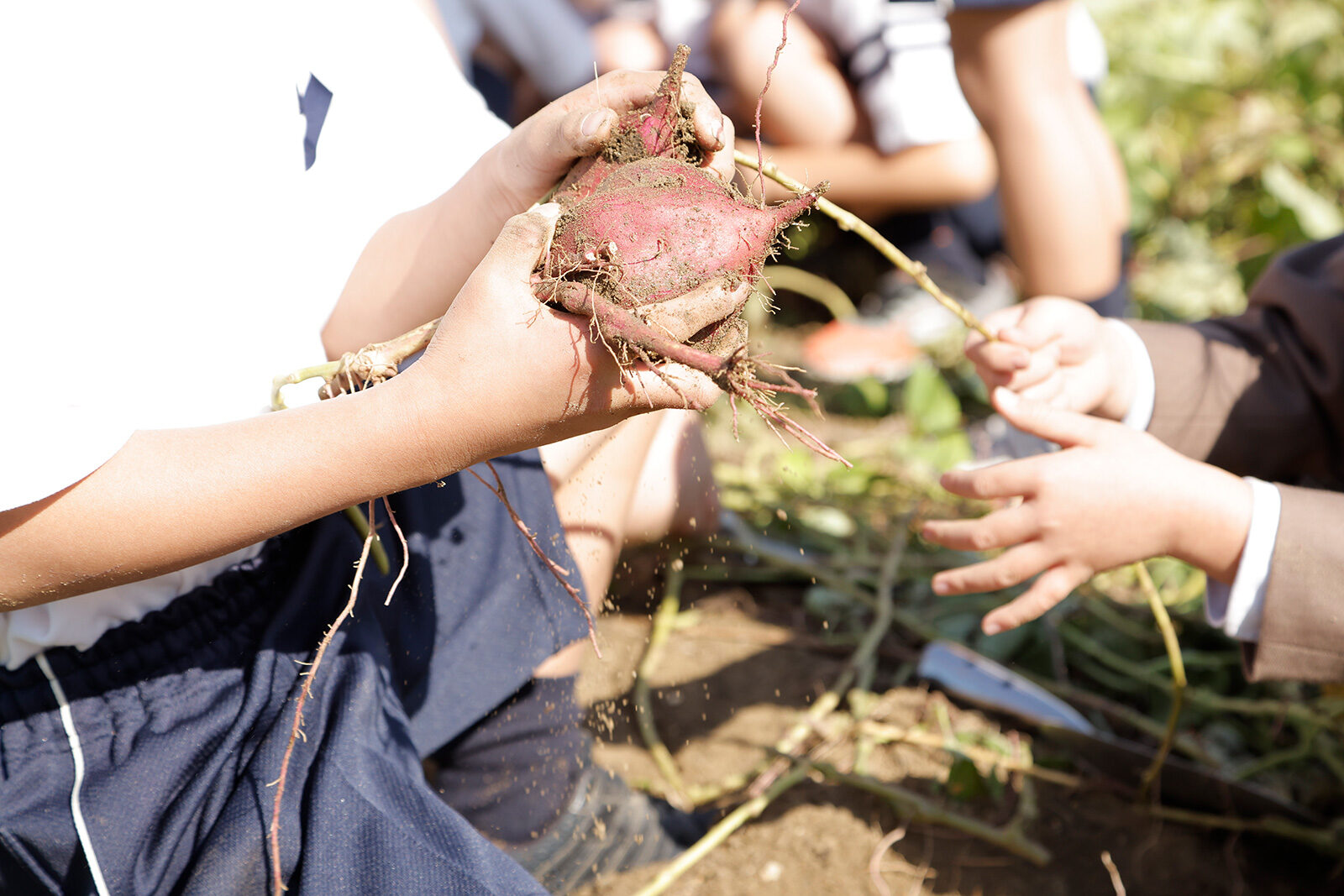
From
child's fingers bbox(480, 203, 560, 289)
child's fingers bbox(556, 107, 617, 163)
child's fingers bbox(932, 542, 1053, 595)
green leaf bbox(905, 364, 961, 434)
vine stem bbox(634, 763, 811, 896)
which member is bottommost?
green leaf bbox(905, 364, 961, 434)

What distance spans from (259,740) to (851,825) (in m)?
0.85

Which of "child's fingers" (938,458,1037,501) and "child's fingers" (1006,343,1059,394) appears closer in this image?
"child's fingers" (938,458,1037,501)

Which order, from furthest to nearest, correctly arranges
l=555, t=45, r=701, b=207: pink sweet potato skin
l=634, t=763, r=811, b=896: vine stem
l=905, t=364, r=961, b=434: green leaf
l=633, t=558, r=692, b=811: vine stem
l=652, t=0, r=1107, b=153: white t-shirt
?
l=652, t=0, r=1107, b=153: white t-shirt → l=905, t=364, r=961, b=434: green leaf → l=633, t=558, r=692, b=811: vine stem → l=634, t=763, r=811, b=896: vine stem → l=555, t=45, r=701, b=207: pink sweet potato skin

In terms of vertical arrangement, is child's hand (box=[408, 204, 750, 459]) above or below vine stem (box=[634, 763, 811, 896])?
above

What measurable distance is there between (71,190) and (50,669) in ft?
1.45

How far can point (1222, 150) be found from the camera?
328 centimetres

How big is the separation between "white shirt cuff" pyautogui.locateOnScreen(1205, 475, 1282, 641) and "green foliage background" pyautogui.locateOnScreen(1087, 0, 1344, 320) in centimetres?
174

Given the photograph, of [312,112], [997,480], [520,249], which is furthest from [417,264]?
[997,480]

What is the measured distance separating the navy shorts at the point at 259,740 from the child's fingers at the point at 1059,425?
0.70 m

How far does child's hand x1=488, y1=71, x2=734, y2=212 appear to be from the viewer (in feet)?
2.90

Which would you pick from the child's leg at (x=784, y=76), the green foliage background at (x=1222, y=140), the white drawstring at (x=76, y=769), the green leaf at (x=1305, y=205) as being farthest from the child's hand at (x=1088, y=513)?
the green leaf at (x=1305, y=205)

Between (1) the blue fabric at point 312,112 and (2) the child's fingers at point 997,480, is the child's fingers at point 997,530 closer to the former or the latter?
(2) the child's fingers at point 997,480

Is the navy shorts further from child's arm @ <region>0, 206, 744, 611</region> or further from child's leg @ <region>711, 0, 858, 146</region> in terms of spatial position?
child's leg @ <region>711, 0, 858, 146</region>

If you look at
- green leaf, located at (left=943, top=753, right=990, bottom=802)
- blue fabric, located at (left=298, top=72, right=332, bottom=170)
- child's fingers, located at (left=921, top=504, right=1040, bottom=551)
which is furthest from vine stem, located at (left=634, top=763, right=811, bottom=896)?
blue fabric, located at (left=298, top=72, right=332, bottom=170)
